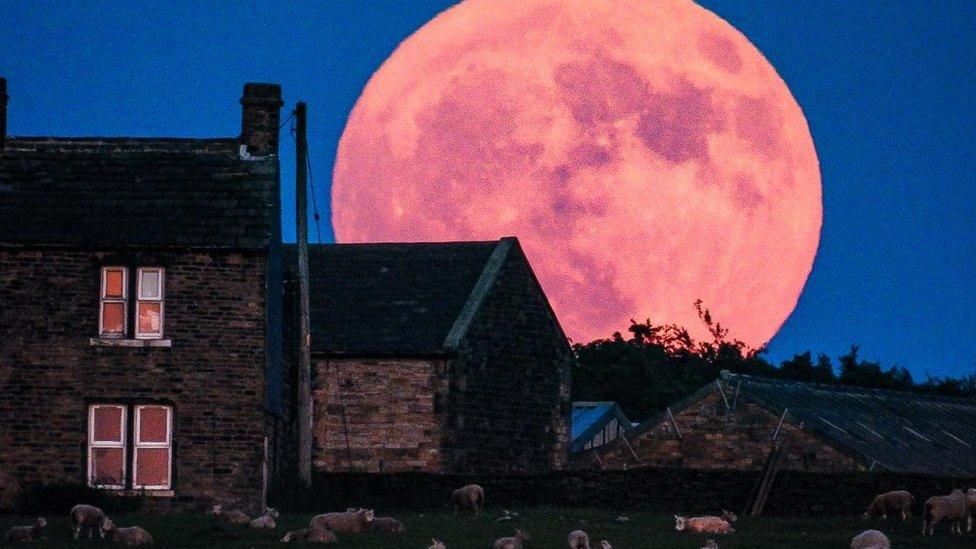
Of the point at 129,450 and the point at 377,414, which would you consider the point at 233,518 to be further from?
the point at 377,414

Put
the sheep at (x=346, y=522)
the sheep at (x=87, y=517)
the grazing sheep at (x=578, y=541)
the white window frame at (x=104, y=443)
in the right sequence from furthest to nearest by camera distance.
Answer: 1. the white window frame at (x=104, y=443)
2. the sheep at (x=346, y=522)
3. the sheep at (x=87, y=517)
4. the grazing sheep at (x=578, y=541)

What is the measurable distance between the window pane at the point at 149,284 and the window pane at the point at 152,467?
378 centimetres

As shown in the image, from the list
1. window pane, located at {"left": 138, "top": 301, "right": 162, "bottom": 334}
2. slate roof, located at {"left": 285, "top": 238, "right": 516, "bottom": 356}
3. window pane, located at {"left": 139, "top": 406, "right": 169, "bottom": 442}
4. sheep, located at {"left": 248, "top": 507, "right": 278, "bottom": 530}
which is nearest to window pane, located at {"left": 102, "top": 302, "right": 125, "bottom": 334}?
window pane, located at {"left": 138, "top": 301, "right": 162, "bottom": 334}

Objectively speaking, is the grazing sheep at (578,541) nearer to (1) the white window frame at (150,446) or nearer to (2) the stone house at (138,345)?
(2) the stone house at (138,345)

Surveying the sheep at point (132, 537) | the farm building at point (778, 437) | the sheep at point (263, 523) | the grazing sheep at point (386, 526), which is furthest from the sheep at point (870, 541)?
the farm building at point (778, 437)

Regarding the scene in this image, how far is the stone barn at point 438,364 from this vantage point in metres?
58.0

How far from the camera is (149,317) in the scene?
46094 mm

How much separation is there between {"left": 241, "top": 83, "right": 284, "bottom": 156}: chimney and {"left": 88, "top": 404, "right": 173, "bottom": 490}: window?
24.6 ft

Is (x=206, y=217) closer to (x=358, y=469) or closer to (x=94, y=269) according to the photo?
(x=94, y=269)

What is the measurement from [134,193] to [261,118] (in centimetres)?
395

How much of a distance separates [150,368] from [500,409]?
54.4 ft

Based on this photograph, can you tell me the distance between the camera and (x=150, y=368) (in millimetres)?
45625

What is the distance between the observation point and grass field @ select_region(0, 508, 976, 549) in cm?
3278

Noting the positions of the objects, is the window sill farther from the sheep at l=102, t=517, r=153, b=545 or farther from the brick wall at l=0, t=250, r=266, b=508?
the sheep at l=102, t=517, r=153, b=545
